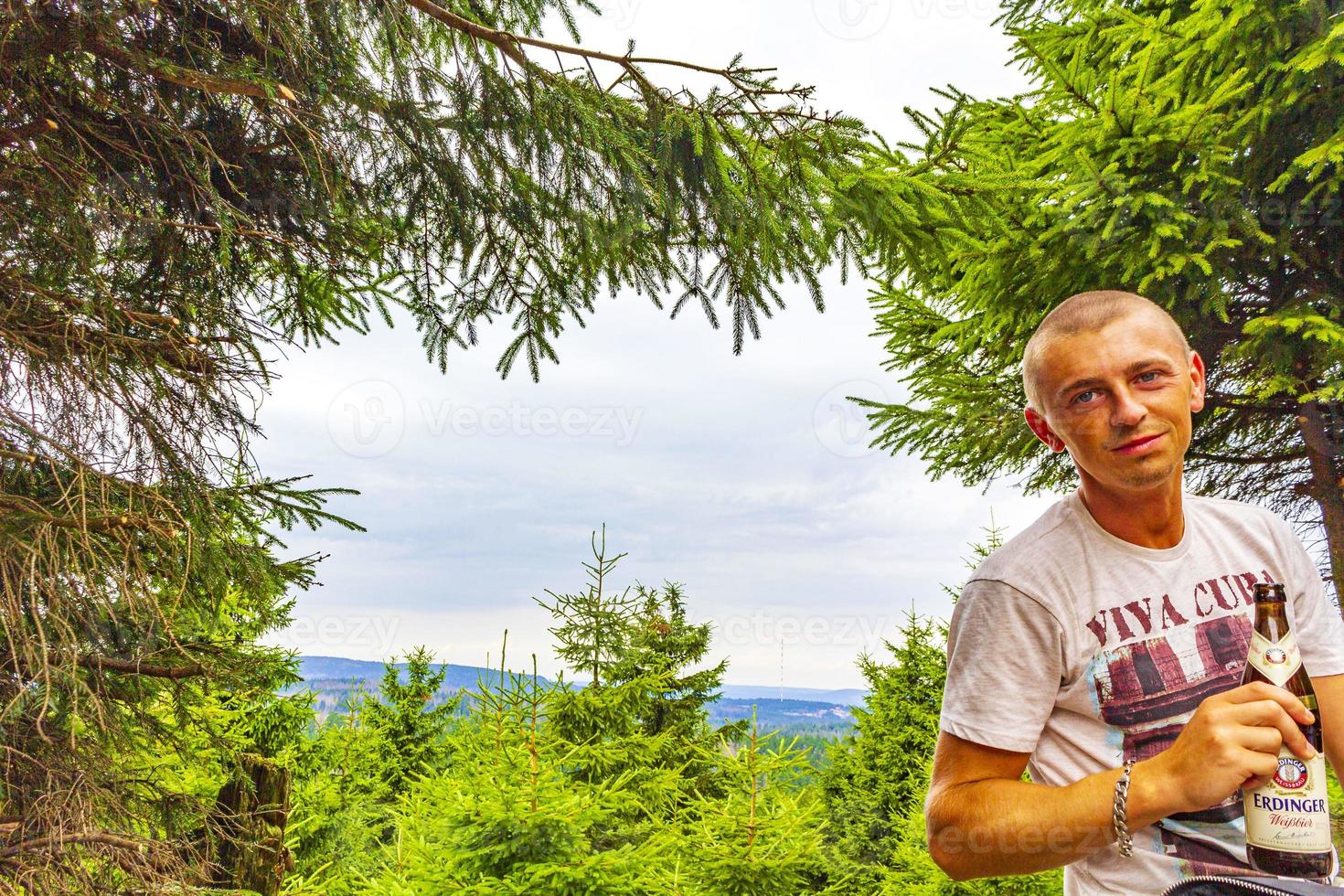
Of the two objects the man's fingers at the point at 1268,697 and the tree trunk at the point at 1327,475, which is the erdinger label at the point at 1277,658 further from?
the tree trunk at the point at 1327,475

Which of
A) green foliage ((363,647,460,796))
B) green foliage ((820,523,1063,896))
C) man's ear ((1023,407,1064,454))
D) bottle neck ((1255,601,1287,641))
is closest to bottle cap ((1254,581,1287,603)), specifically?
bottle neck ((1255,601,1287,641))

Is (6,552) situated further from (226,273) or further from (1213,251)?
(1213,251)

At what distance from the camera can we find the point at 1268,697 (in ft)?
3.83

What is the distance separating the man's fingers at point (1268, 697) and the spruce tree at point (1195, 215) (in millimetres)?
4286

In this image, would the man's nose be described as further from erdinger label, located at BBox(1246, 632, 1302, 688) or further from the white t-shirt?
erdinger label, located at BBox(1246, 632, 1302, 688)

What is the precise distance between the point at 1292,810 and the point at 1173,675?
24cm

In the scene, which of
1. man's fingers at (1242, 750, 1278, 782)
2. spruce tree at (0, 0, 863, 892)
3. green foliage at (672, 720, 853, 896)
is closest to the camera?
man's fingers at (1242, 750, 1278, 782)

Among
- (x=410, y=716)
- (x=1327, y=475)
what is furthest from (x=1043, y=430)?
Answer: (x=410, y=716)

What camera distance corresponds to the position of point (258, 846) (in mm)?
4141

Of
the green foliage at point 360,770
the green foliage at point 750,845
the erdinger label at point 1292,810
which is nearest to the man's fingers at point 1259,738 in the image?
the erdinger label at point 1292,810

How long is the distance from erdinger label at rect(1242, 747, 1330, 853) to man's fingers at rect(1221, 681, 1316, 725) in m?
0.08

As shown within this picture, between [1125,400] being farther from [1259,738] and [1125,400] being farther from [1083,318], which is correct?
[1259,738]

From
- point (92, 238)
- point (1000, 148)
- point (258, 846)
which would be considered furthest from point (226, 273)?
point (1000, 148)

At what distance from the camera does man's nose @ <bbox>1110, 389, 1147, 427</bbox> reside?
141 cm
